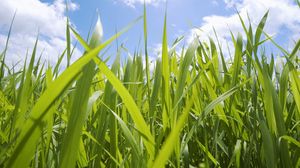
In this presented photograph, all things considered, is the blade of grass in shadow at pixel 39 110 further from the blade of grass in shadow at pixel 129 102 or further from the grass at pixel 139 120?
the blade of grass in shadow at pixel 129 102

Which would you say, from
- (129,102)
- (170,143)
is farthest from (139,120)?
(170,143)

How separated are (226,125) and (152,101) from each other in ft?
1.15

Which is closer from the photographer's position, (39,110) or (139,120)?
(39,110)

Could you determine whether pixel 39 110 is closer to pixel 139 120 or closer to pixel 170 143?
pixel 170 143

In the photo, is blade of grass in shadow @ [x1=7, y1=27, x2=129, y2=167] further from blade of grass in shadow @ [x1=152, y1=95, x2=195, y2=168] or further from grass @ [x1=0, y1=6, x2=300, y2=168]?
blade of grass in shadow @ [x1=152, y1=95, x2=195, y2=168]

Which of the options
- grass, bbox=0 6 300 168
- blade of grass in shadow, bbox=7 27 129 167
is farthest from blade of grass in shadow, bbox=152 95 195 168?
blade of grass in shadow, bbox=7 27 129 167

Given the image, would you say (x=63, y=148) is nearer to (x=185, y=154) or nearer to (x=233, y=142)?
(x=185, y=154)

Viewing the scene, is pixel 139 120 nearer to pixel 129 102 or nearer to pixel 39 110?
pixel 129 102

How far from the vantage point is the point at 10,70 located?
166cm

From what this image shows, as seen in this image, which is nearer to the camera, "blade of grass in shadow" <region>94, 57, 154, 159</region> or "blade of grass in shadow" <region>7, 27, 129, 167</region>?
"blade of grass in shadow" <region>7, 27, 129, 167</region>

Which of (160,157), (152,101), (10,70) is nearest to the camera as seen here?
(160,157)

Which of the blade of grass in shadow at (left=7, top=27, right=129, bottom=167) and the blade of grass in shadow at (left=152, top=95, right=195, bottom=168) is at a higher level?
the blade of grass in shadow at (left=7, top=27, right=129, bottom=167)

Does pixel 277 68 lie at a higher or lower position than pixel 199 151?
higher

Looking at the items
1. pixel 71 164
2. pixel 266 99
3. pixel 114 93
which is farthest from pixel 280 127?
pixel 71 164
